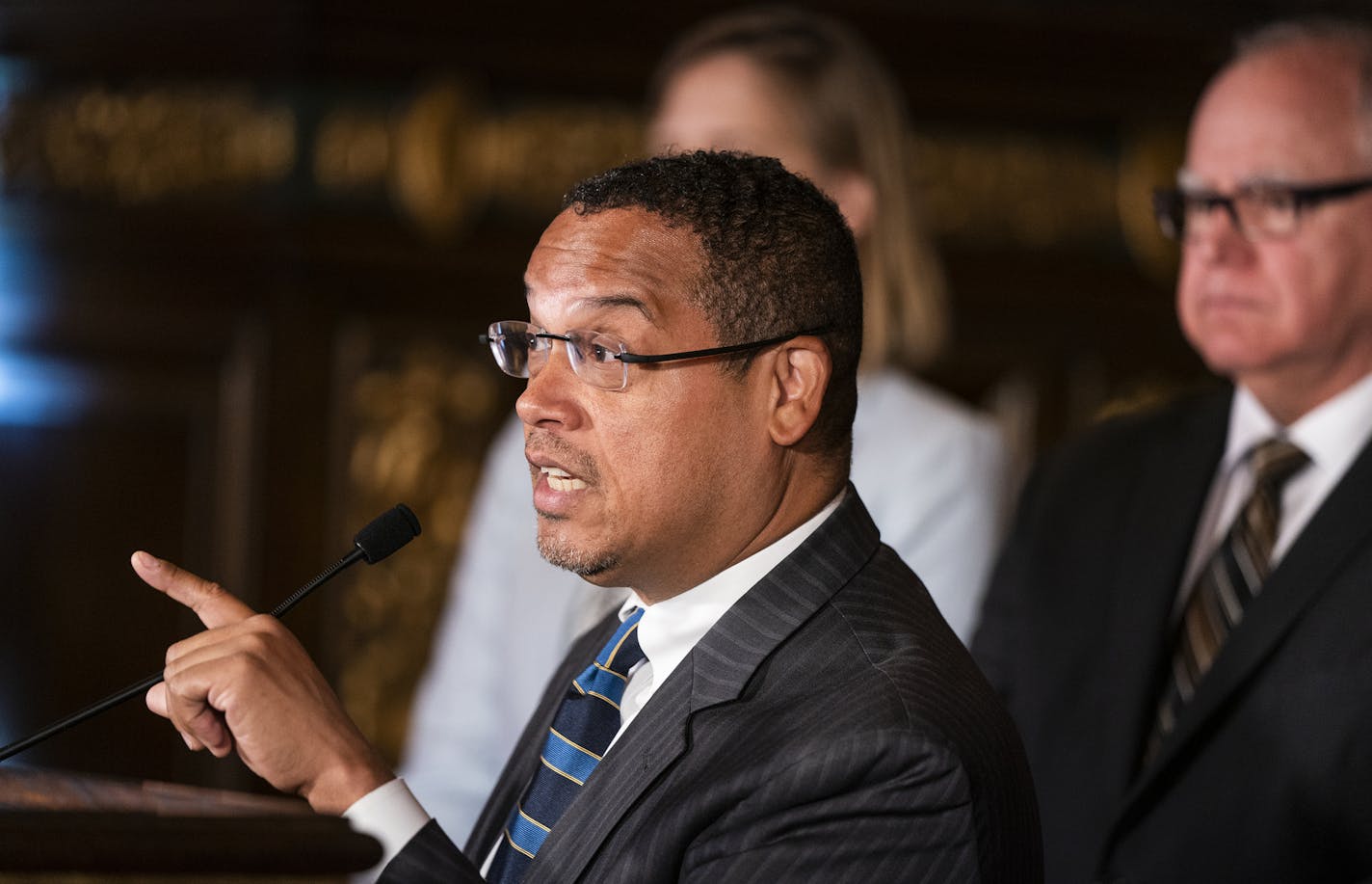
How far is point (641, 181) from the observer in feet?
→ 4.46

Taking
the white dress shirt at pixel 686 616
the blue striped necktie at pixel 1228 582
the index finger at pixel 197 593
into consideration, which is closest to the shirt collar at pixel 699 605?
the white dress shirt at pixel 686 616

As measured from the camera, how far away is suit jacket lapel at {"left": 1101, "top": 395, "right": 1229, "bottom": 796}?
6.81 feet

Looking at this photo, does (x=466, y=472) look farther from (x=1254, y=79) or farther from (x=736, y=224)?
(x=736, y=224)

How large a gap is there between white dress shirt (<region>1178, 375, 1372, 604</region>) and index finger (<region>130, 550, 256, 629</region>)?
1198 millimetres

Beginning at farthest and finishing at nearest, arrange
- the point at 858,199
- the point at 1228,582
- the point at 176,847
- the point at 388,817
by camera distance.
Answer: the point at 858,199 < the point at 1228,582 < the point at 388,817 < the point at 176,847

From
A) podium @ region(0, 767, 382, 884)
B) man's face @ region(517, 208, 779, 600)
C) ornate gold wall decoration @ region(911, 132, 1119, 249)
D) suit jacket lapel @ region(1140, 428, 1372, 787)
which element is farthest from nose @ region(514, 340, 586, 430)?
ornate gold wall decoration @ region(911, 132, 1119, 249)

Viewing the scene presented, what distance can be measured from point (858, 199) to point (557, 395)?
3.93 feet

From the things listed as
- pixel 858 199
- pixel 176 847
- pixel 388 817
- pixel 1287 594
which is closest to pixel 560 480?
pixel 388 817

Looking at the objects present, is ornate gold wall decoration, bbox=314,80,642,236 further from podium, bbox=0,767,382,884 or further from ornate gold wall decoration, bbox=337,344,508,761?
podium, bbox=0,767,382,884

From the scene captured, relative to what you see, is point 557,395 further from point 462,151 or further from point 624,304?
point 462,151

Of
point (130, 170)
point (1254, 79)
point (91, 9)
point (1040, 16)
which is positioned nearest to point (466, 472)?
point (130, 170)

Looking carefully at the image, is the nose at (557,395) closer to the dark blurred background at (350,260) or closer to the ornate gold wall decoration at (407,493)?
the dark blurred background at (350,260)

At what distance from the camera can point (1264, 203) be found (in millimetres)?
2117

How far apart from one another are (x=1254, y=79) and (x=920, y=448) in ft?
2.05
